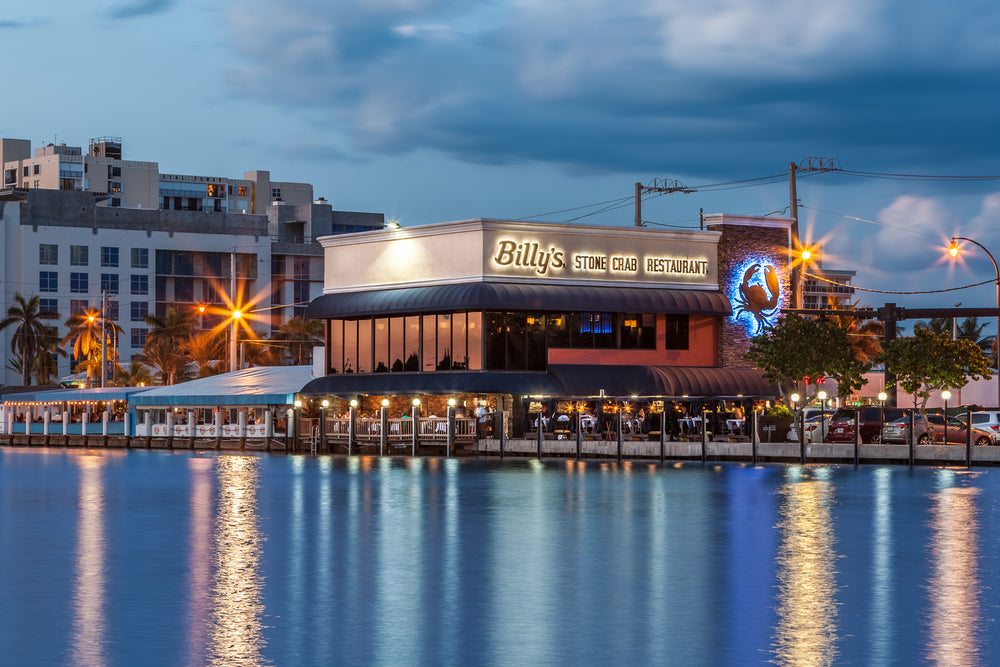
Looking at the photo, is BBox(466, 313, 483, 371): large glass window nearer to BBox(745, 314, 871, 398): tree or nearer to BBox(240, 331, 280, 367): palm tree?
BBox(745, 314, 871, 398): tree

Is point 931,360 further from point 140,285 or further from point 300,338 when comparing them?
point 140,285

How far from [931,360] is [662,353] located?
632 inches

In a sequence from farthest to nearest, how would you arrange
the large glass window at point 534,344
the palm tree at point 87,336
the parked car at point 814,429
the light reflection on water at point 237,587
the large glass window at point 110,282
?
the large glass window at point 110,282
the palm tree at point 87,336
the large glass window at point 534,344
the parked car at point 814,429
the light reflection on water at point 237,587

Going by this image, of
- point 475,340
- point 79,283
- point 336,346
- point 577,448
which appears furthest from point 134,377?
point 577,448

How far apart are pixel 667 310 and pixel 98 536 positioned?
149 feet

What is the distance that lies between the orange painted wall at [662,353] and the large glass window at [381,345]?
8.89 meters

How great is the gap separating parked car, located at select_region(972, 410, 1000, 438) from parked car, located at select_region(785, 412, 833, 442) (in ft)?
18.4

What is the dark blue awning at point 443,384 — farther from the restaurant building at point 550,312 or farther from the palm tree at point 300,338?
the palm tree at point 300,338

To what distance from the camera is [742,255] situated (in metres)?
75.1

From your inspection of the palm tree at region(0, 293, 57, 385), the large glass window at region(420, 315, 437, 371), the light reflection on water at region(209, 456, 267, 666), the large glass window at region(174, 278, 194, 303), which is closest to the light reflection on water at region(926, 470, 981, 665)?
the light reflection on water at region(209, 456, 267, 666)

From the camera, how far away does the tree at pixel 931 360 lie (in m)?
59.0

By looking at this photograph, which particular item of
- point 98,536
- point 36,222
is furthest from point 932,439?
point 36,222

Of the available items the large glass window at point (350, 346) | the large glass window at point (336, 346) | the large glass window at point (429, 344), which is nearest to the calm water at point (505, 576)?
the large glass window at point (429, 344)

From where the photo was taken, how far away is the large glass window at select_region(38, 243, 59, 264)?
15238cm
